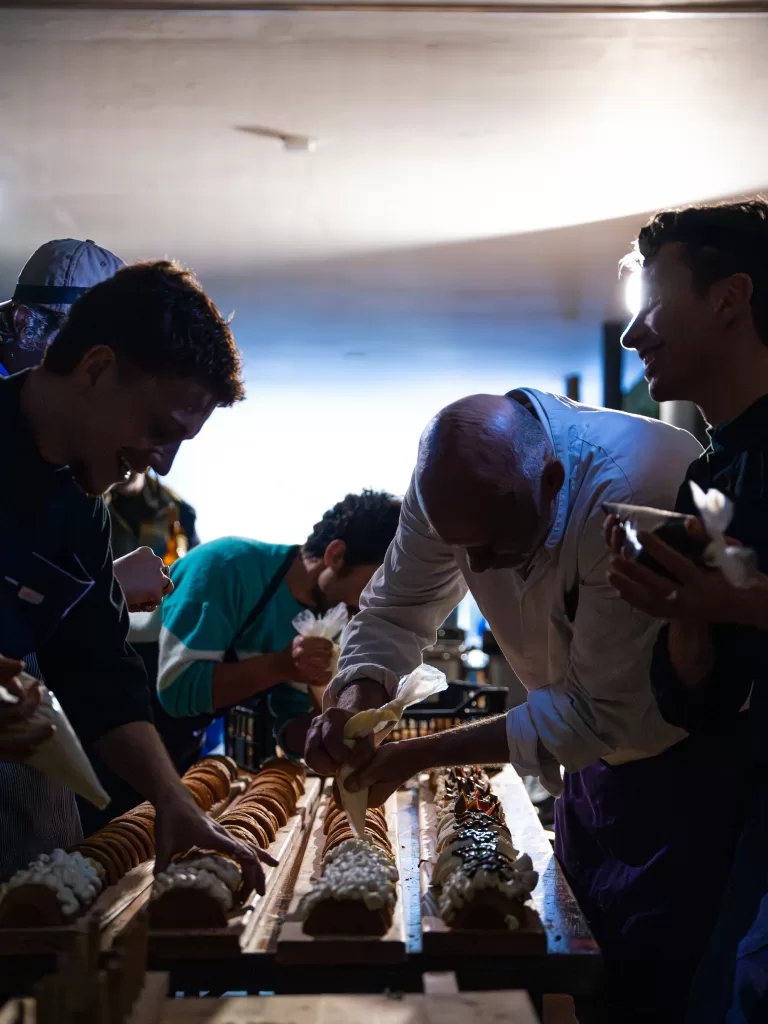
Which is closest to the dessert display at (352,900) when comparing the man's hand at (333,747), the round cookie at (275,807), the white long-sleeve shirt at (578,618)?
the man's hand at (333,747)

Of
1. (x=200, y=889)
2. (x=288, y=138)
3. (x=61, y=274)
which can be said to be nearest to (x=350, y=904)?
(x=200, y=889)

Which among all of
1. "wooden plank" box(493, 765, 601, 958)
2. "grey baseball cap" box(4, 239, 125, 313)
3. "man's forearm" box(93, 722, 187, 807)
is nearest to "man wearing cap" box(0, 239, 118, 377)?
"grey baseball cap" box(4, 239, 125, 313)

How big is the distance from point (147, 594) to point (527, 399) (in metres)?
1.23

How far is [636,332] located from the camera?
195 cm

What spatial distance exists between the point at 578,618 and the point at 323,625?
149 centimetres

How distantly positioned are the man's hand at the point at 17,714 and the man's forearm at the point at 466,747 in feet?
2.61

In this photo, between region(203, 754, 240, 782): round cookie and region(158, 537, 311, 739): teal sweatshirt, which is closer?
region(203, 754, 240, 782): round cookie

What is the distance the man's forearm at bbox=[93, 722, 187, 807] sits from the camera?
2092 mm

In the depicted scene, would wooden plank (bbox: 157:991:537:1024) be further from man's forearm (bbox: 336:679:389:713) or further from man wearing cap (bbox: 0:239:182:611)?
man wearing cap (bbox: 0:239:182:611)

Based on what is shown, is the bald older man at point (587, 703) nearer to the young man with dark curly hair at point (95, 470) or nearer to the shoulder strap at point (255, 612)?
the young man with dark curly hair at point (95, 470)

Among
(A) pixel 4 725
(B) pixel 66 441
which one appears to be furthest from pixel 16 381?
(A) pixel 4 725

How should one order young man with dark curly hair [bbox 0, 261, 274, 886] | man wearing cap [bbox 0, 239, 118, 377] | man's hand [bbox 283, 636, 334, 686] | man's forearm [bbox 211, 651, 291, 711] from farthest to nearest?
man's forearm [bbox 211, 651, 291, 711] → man's hand [bbox 283, 636, 334, 686] → man wearing cap [bbox 0, 239, 118, 377] → young man with dark curly hair [bbox 0, 261, 274, 886]

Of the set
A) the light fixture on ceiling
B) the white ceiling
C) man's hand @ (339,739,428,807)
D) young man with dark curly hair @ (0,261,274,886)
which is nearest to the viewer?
young man with dark curly hair @ (0,261,274,886)

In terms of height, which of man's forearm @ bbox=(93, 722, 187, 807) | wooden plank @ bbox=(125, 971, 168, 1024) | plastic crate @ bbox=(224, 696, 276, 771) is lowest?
plastic crate @ bbox=(224, 696, 276, 771)
